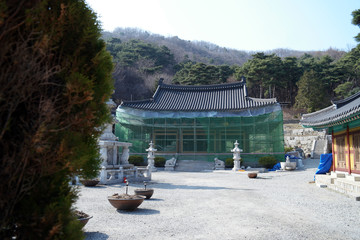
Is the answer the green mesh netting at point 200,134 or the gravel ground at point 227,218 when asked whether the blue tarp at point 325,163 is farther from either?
the green mesh netting at point 200,134

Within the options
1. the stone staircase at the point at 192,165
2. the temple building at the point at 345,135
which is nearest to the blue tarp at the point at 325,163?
the temple building at the point at 345,135

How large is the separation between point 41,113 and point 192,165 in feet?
76.1

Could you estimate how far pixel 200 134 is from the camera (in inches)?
1112

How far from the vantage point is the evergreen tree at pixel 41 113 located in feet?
6.63

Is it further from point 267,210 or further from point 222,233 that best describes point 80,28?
point 267,210

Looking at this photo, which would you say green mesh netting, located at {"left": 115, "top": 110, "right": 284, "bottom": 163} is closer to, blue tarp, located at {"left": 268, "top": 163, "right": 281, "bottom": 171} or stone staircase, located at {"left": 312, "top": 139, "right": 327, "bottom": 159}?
blue tarp, located at {"left": 268, "top": 163, "right": 281, "bottom": 171}

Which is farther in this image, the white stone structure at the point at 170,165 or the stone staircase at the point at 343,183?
the white stone structure at the point at 170,165

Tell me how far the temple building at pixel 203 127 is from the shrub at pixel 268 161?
1.84 metres

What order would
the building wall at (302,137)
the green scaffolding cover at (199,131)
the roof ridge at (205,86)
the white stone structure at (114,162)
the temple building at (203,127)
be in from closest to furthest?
the white stone structure at (114,162), the temple building at (203,127), the green scaffolding cover at (199,131), the roof ridge at (205,86), the building wall at (302,137)

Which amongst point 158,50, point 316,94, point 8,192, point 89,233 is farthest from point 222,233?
point 158,50

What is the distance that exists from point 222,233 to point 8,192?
4.01 m

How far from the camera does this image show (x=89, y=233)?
16.7 ft

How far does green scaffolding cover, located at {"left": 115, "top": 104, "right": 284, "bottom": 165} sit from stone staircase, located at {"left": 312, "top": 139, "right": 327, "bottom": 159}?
685 cm

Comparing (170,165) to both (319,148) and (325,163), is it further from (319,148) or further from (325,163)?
(319,148)
